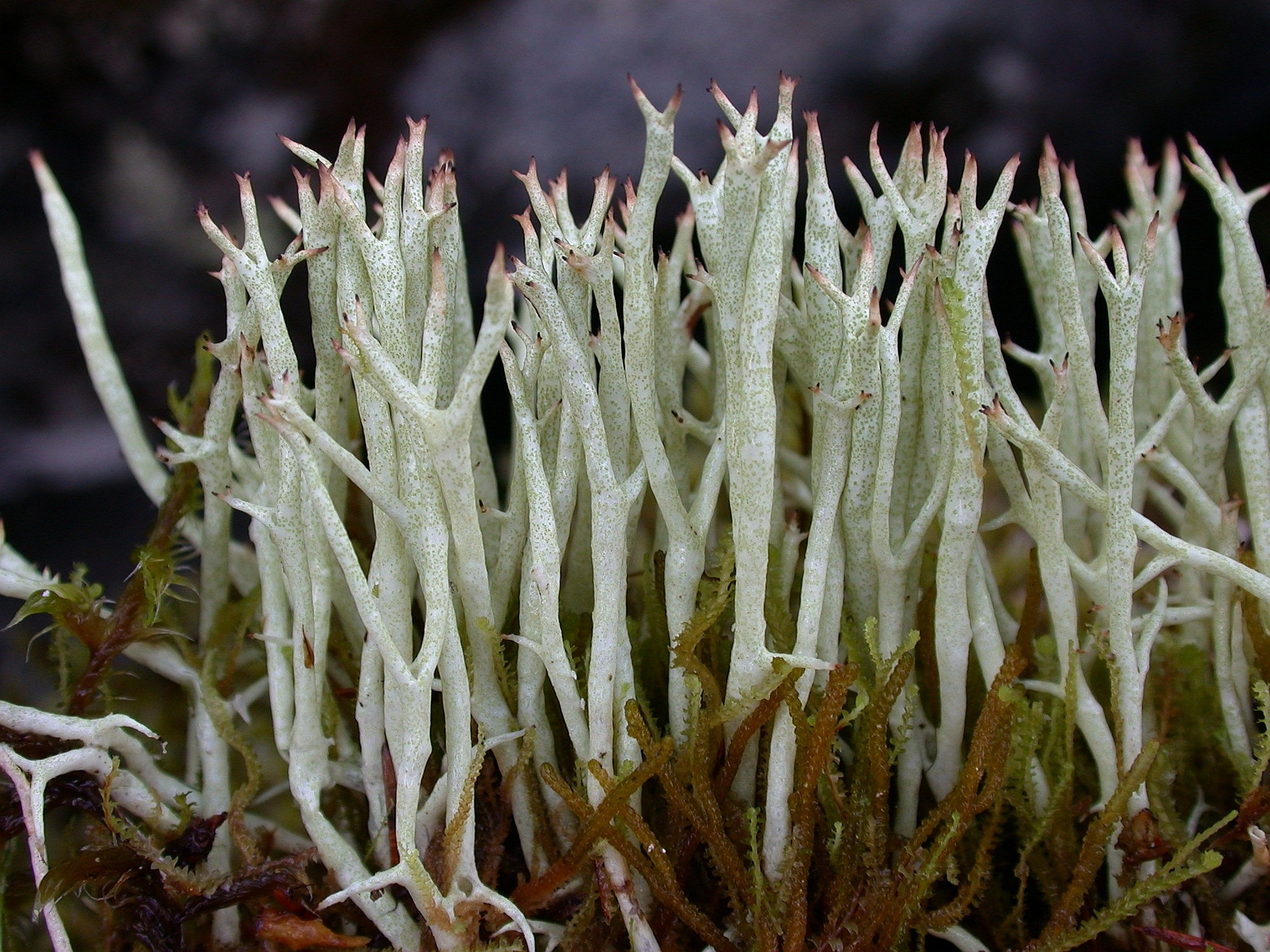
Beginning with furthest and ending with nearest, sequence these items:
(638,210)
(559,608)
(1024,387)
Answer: (1024,387) → (559,608) → (638,210)

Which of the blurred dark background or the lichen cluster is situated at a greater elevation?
the blurred dark background

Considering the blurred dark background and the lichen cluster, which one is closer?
the lichen cluster

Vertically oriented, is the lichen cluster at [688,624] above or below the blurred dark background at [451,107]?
below

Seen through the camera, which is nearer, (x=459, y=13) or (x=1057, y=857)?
(x=1057, y=857)

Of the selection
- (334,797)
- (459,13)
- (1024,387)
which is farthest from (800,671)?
(459,13)

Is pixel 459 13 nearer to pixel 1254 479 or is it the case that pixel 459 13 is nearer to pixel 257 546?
pixel 257 546
